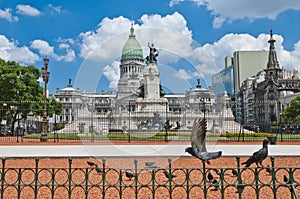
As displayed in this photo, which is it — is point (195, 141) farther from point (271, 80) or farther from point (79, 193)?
point (271, 80)

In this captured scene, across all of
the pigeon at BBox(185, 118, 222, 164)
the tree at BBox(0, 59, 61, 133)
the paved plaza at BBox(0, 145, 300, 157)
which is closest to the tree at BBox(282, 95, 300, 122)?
the paved plaza at BBox(0, 145, 300, 157)

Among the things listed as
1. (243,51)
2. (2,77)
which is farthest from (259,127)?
(243,51)

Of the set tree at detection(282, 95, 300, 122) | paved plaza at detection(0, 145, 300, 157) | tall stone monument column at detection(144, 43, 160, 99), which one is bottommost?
paved plaza at detection(0, 145, 300, 157)

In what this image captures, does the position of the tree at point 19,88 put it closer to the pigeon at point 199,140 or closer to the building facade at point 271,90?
A: the pigeon at point 199,140

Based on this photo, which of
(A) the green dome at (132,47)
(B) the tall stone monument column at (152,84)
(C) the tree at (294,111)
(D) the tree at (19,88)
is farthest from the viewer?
(C) the tree at (294,111)

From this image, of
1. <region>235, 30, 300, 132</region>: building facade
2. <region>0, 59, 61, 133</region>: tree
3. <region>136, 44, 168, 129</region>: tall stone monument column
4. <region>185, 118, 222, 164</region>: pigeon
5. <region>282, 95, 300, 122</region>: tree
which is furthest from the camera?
<region>235, 30, 300, 132</region>: building facade

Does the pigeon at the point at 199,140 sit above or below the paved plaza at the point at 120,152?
above

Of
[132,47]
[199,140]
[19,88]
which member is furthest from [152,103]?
[199,140]

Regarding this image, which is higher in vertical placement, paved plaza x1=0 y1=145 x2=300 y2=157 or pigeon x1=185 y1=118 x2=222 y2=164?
pigeon x1=185 y1=118 x2=222 y2=164

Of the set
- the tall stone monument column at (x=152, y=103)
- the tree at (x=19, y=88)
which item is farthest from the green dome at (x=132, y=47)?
the tall stone monument column at (x=152, y=103)

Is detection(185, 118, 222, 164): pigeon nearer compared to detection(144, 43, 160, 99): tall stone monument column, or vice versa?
detection(185, 118, 222, 164): pigeon

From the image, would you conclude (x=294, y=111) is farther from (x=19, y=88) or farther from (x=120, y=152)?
(x=120, y=152)

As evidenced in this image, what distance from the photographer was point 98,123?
154 feet

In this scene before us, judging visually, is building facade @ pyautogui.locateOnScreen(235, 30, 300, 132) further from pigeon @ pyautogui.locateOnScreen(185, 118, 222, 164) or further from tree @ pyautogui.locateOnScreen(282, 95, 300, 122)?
pigeon @ pyautogui.locateOnScreen(185, 118, 222, 164)
